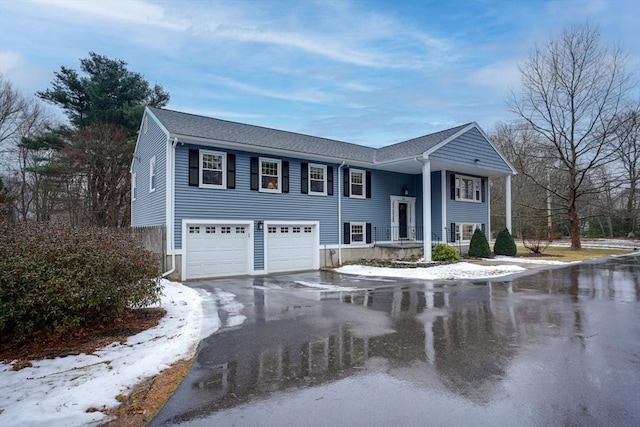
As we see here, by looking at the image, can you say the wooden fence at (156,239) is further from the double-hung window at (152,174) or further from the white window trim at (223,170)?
the white window trim at (223,170)

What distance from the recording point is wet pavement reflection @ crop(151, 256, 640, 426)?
3.45 m

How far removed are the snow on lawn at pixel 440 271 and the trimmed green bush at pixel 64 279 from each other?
29.5 feet

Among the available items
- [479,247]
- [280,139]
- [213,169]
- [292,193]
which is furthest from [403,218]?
[213,169]

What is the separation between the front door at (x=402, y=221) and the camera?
20.0m

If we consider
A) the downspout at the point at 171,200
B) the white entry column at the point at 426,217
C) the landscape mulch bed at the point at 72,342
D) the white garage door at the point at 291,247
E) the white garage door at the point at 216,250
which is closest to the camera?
the landscape mulch bed at the point at 72,342

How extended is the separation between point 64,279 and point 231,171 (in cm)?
930

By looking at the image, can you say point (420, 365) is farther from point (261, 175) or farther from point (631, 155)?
point (631, 155)

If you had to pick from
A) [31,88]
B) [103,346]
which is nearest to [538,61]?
[103,346]

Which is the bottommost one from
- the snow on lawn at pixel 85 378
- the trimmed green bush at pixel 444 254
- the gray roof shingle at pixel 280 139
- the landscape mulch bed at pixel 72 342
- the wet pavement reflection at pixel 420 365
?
the wet pavement reflection at pixel 420 365

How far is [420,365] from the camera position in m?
4.66

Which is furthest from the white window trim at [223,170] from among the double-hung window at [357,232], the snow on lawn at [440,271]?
the double-hung window at [357,232]

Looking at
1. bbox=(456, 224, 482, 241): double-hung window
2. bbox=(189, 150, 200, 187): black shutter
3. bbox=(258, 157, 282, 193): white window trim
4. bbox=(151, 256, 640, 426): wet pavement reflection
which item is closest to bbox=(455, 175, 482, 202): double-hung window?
bbox=(456, 224, 482, 241): double-hung window

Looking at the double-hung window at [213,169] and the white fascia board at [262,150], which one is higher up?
the white fascia board at [262,150]

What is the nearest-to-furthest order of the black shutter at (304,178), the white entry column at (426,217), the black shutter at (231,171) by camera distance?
the black shutter at (231,171), the black shutter at (304,178), the white entry column at (426,217)
